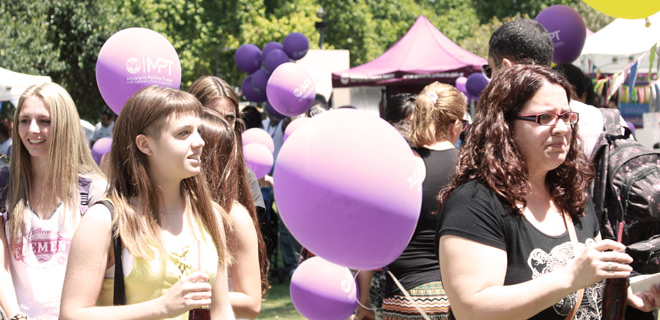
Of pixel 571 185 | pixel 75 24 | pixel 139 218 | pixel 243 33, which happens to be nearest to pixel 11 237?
pixel 139 218

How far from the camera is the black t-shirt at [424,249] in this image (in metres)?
3.71

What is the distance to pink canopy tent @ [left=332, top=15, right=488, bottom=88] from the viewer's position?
1305cm

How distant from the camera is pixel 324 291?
3.85m

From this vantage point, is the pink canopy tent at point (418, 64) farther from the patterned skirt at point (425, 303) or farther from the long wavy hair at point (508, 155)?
the long wavy hair at point (508, 155)

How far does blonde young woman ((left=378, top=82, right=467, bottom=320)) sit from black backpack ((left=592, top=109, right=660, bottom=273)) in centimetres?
89

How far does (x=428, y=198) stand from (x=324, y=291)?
74cm

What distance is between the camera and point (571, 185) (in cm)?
251

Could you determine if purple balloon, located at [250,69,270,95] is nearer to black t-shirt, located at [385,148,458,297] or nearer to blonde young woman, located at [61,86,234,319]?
black t-shirt, located at [385,148,458,297]

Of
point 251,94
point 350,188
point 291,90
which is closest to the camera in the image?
point 350,188

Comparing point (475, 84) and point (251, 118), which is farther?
point (475, 84)

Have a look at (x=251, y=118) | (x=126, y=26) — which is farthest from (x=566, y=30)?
(x=126, y=26)

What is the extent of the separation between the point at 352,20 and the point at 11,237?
2966cm

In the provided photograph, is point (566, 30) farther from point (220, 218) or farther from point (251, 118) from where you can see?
point (251, 118)

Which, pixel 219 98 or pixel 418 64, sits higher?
pixel 219 98
